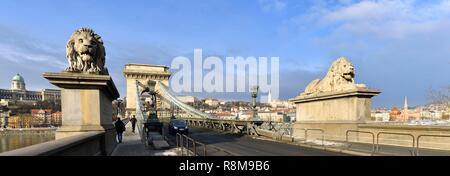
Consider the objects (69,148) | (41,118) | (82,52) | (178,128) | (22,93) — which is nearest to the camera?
(69,148)

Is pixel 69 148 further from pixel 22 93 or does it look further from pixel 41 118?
pixel 22 93

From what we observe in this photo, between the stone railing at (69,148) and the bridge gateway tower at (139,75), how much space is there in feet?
218

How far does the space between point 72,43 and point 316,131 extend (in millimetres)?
12682

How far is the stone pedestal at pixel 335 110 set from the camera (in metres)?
13.8

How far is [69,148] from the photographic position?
5.06 metres

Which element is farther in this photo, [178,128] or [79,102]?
[178,128]

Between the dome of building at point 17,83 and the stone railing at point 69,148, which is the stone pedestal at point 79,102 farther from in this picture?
the dome of building at point 17,83

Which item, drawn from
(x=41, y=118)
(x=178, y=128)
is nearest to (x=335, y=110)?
(x=178, y=128)

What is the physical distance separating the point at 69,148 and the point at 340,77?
12836 mm

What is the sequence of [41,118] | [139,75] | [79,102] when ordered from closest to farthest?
[79,102]
[139,75]
[41,118]

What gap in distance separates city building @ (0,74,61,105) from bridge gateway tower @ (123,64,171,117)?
109 meters

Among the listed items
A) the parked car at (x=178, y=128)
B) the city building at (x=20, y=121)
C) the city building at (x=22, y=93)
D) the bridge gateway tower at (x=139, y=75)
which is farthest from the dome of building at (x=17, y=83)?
the parked car at (x=178, y=128)
